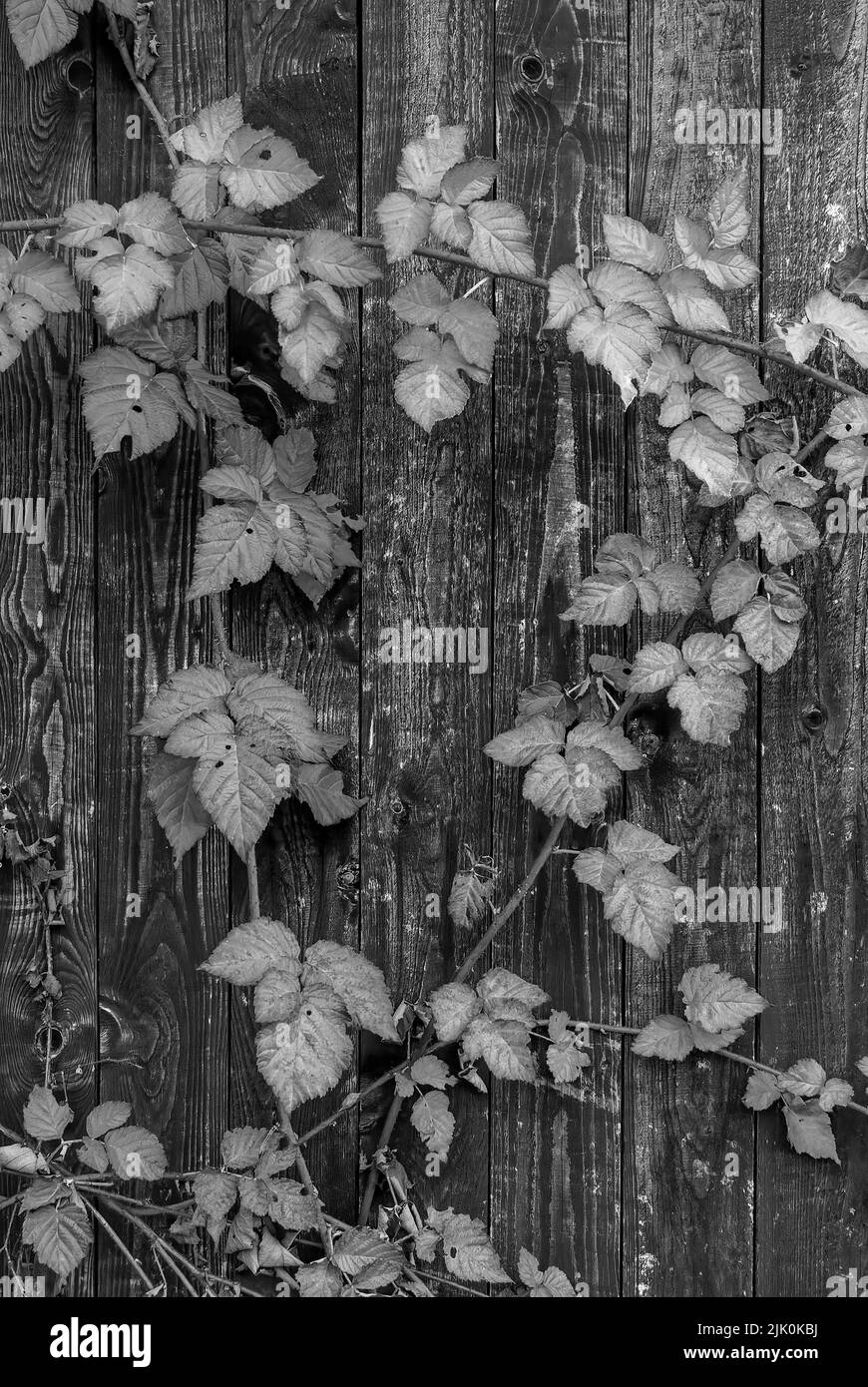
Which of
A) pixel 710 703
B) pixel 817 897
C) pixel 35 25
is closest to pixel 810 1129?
pixel 817 897

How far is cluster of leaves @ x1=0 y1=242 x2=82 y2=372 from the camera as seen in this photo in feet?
4.86

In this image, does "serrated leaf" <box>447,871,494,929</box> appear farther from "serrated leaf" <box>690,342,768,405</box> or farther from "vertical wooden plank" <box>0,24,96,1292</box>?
"serrated leaf" <box>690,342,768,405</box>

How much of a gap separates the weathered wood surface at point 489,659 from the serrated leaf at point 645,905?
0.19 meters

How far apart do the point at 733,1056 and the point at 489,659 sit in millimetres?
775

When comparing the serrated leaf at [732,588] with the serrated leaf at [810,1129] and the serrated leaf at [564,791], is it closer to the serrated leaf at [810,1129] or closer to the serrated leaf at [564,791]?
the serrated leaf at [564,791]

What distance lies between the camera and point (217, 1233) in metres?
1.63

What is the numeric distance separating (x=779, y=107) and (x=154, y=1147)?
6.50 feet

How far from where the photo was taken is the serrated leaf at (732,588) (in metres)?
1.61

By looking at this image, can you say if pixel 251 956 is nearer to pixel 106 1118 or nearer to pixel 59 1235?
pixel 106 1118

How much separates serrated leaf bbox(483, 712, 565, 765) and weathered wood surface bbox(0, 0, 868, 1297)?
0.44ft

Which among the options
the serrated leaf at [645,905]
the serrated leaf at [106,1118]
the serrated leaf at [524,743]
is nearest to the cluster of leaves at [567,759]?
the serrated leaf at [524,743]

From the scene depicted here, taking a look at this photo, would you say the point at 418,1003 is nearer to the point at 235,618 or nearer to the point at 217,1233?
the point at 217,1233

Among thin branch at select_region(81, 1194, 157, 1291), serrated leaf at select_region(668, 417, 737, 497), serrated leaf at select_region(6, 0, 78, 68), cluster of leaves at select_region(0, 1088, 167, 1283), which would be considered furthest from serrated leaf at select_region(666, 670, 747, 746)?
serrated leaf at select_region(6, 0, 78, 68)

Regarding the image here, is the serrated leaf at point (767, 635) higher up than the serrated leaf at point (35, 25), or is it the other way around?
the serrated leaf at point (35, 25)
